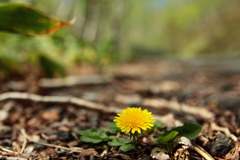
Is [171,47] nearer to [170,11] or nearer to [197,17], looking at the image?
[197,17]

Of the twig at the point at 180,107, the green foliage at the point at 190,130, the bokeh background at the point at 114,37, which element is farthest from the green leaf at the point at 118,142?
the bokeh background at the point at 114,37

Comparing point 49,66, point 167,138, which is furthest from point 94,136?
point 49,66

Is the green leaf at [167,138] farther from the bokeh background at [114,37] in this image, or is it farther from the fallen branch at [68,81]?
the fallen branch at [68,81]

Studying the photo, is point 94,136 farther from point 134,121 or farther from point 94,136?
point 134,121

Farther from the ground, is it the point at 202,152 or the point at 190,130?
the point at 190,130

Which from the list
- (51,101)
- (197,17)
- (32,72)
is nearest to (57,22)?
(51,101)

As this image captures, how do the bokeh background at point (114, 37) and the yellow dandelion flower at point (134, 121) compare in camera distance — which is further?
the bokeh background at point (114, 37)

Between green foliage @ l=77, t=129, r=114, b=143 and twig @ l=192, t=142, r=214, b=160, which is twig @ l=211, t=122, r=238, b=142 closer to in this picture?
twig @ l=192, t=142, r=214, b=160
